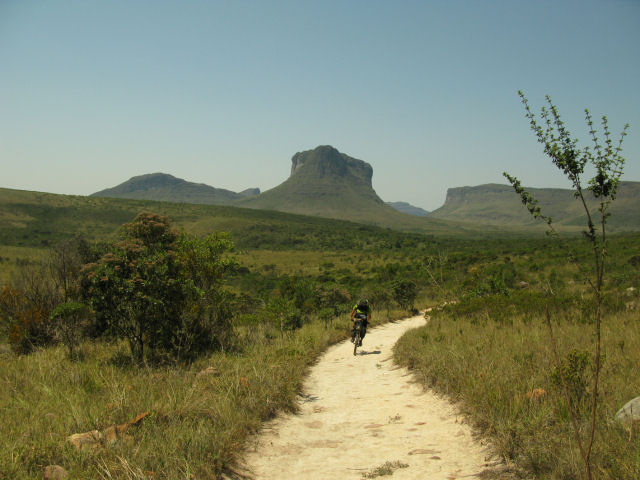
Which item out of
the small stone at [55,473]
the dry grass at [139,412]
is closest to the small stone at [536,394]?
the dry grass at [139,412]

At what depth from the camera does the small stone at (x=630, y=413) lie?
3.98 m

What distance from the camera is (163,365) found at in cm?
914

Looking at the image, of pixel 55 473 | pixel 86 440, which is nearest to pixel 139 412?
pixel 86 440

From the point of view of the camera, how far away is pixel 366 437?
17.1 feet

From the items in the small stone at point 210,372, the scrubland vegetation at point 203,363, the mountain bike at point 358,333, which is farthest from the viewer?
the mountain bike at point 358,333

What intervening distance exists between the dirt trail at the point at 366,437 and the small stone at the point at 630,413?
1.44m

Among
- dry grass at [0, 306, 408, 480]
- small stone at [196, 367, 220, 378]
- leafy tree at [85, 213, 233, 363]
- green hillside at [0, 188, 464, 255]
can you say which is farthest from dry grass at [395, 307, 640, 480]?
green hillside at [0, 188, 464, 255]

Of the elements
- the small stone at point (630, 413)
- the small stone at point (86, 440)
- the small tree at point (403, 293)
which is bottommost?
the small tree at point (403, 293)

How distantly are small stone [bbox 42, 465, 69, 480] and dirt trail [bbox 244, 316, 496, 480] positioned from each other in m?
1.73

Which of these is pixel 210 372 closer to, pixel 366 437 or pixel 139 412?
pixel 139 412

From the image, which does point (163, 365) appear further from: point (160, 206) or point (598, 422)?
point (160, 206)

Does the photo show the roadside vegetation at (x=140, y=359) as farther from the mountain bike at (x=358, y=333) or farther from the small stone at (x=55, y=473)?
the mountain bike at (x=358, y=333)

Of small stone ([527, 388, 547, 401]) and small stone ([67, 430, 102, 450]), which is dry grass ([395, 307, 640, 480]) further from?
small stone ([67, 430, 102, 450])

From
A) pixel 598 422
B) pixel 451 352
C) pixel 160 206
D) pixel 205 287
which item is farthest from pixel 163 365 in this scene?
pixel 160 206
